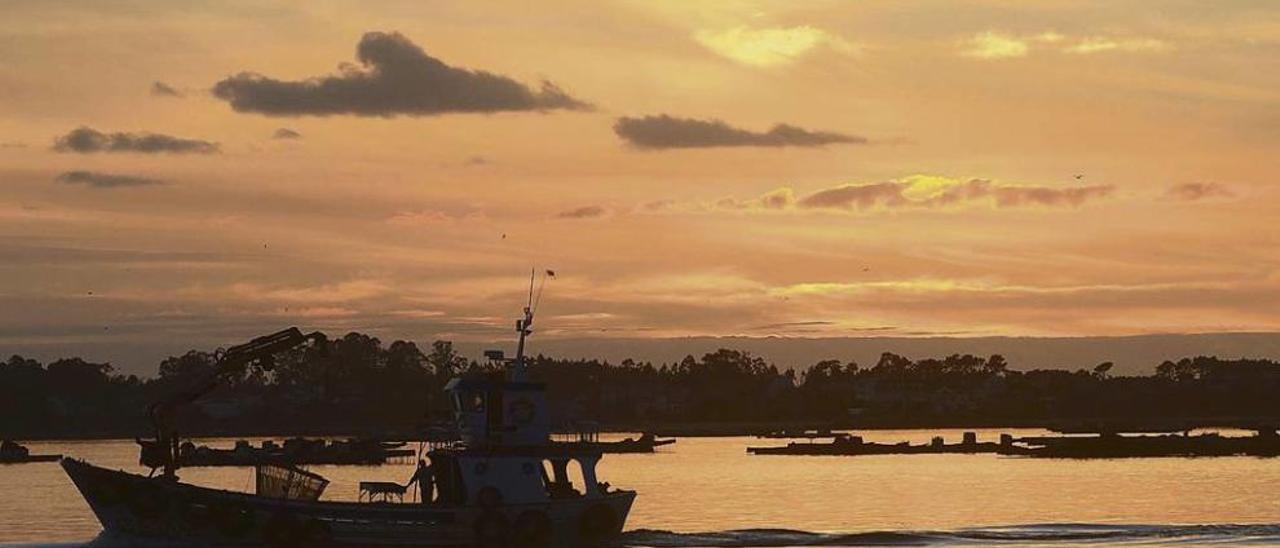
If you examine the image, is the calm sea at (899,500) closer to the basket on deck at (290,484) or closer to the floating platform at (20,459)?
the floating platform at (20,459)

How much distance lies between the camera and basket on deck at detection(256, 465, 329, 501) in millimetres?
72438

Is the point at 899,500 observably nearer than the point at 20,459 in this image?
Yes

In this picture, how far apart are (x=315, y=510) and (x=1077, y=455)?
12878cm

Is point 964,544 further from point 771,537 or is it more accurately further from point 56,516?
point 56,516

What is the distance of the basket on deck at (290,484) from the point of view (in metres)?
72.4

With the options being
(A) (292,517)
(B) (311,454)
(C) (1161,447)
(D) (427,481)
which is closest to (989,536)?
(D) (427,481)

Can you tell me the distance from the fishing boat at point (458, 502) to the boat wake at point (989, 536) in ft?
18.0

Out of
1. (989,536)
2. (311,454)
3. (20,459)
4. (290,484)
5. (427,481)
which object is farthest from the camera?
(20,459)

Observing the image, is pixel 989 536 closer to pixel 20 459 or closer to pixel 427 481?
pixel 427 481

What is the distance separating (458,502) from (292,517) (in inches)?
240

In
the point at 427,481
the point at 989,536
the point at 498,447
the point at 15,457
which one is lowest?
the point at 15,457

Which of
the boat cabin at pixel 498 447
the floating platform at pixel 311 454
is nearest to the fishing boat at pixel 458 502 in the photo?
the boat cabin at pixel 498 447

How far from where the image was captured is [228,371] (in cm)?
7712

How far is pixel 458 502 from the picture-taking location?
230 ft
